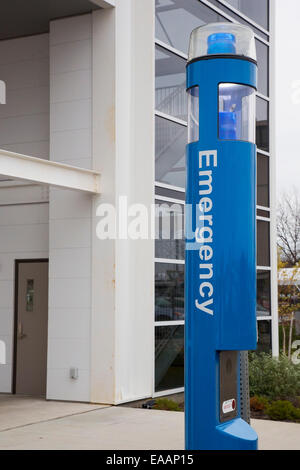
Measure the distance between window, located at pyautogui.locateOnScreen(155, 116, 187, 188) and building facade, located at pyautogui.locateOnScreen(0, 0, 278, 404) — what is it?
3 cm

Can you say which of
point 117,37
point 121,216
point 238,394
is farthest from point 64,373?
point 238,394

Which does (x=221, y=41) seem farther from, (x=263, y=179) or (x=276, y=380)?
(x=263, y=179)

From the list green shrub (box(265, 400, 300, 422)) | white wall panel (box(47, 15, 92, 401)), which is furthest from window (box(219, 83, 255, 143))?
white wall panel (box(47, 15, 92, 401))

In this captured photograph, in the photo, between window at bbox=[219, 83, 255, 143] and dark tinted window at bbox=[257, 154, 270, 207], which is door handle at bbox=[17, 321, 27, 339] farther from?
window at bbox=[219, 83, 255, 143]

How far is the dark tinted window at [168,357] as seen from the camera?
12331 millimetres

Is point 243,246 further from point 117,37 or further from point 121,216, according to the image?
point 117,37

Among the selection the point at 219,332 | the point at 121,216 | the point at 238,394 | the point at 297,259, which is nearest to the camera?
the point at 219,332

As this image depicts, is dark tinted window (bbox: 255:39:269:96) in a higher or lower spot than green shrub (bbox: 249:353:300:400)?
higher

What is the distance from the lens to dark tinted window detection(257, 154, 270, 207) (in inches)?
648

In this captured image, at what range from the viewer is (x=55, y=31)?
12273mm

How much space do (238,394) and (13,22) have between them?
29.9ft

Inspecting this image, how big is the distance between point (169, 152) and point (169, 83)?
51.1 inches

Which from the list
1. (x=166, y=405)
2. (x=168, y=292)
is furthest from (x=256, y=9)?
(x=166, y=405)

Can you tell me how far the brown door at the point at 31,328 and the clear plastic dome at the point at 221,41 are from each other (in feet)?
25.5
